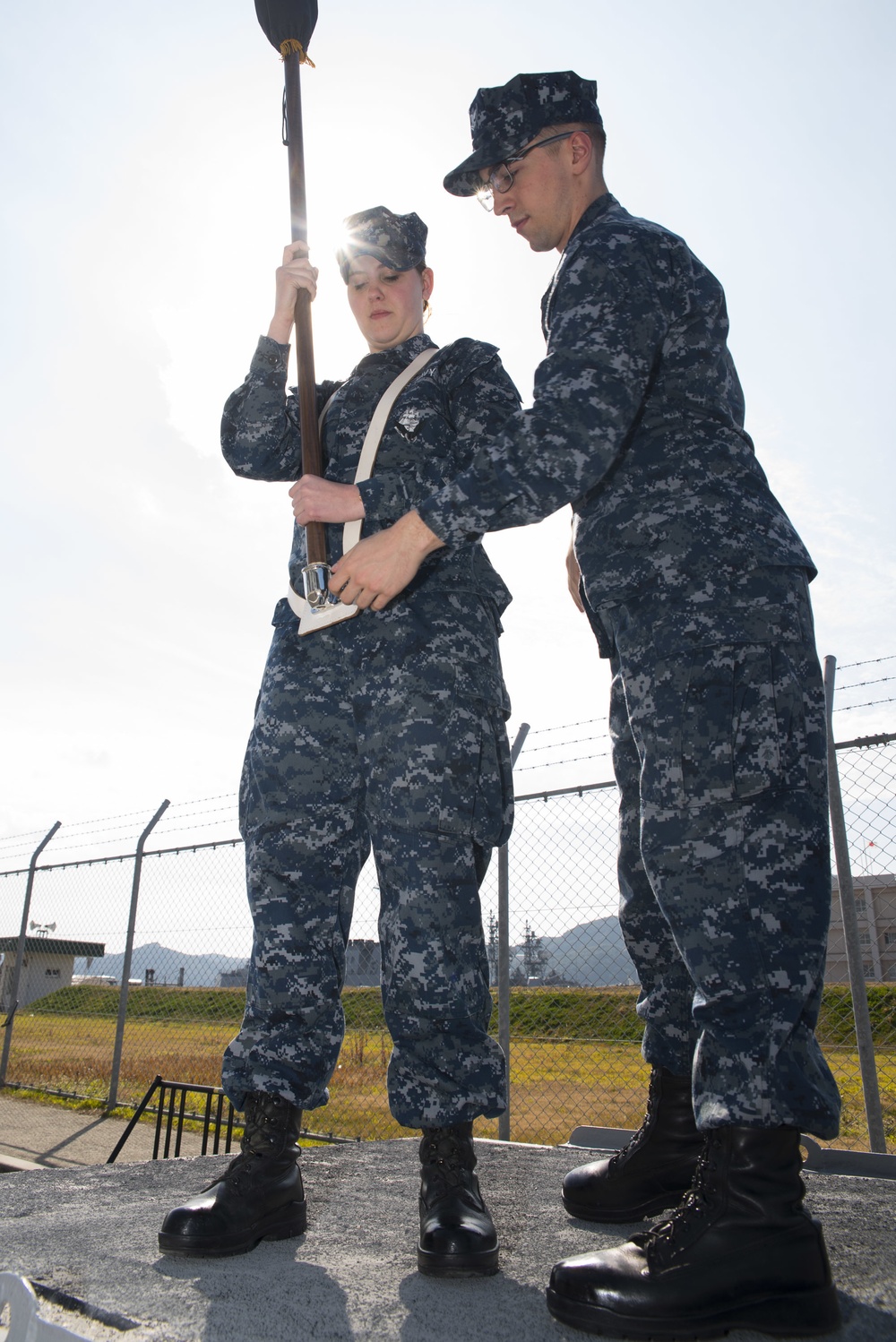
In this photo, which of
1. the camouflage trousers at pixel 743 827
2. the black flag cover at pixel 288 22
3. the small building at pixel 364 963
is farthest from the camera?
the small building at pixel 364 963

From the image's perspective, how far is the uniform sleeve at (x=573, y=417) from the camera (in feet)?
5.08

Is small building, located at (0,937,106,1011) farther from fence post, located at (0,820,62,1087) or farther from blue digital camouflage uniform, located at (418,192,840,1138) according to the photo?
blue digital camouflage uniform, located at (418,192,840,1138)

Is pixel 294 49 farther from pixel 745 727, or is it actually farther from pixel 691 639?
pixel 745 727

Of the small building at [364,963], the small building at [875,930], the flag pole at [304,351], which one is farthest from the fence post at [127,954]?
the flag pole at [304,351]

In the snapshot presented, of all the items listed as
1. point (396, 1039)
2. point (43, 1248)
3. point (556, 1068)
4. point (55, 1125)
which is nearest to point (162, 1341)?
point (43, 1248)

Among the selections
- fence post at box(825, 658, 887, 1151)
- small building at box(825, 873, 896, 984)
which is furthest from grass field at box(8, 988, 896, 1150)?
fence post at box(825, 658, 887, 1151)

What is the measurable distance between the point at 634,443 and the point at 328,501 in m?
0.64

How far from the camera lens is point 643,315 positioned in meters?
1.61

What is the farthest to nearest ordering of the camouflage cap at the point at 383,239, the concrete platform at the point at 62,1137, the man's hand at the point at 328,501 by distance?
the concrete platform at the point at 62,1137, the camouflage cap at the point at 383,239, the man's hand at the point at 328,501

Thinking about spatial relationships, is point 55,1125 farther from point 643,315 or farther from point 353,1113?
A: point 643,315

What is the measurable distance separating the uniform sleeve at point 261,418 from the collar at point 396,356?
0.67 ft

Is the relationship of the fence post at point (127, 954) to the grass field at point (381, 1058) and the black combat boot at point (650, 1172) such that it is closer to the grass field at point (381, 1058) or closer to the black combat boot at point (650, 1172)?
the grass field at point (381, 1058)

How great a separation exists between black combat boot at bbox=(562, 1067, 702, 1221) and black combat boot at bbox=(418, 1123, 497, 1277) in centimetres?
30

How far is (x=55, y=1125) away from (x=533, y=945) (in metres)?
5.01
